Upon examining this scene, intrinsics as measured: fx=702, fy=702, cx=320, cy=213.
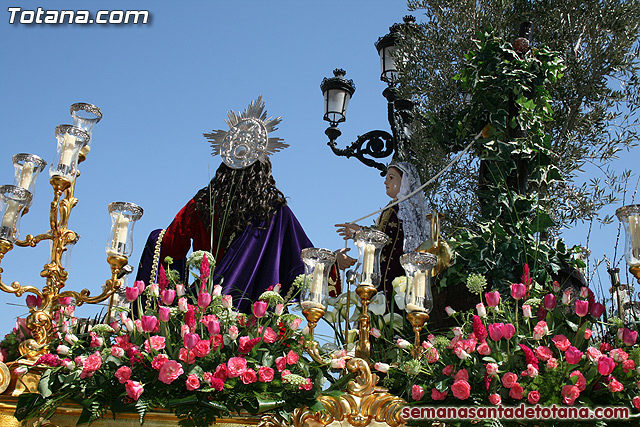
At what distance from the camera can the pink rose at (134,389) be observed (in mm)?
3541

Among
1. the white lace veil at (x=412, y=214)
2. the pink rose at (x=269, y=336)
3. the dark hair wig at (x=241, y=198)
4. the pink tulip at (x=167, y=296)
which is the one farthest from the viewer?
the white lace veil at (x=412, y=214)

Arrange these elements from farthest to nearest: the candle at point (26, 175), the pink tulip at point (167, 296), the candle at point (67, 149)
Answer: the candle at point (26, 175)
the candle at point (67, 149)
the pink tulip at point (167, 296)

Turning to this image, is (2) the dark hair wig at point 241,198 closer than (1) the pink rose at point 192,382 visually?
No

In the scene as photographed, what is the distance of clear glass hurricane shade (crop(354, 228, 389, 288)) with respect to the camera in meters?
4.18

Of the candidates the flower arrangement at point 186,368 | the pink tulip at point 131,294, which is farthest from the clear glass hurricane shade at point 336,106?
the pink tulip at point 131,294

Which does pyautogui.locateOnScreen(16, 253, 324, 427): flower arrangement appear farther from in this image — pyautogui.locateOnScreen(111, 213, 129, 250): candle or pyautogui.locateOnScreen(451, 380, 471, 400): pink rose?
pyautogui.locateOnScreen(451, 380, 471, 400): pink rose

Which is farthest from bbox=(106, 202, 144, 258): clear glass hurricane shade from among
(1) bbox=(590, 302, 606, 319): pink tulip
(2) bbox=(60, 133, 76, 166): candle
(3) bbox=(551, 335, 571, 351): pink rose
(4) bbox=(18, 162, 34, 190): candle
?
(1) bbox=(590, 302, 606, 319): pink tulip

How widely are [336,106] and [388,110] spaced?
35.7 inches

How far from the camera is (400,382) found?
396 centimetres

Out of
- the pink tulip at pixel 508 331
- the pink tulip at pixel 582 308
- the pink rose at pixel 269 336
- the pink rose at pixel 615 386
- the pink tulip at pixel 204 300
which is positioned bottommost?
the pink rose at pixel 615 386

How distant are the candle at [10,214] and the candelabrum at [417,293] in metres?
2.52

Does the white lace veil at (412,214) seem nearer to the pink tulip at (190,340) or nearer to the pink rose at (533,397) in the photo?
the pink rose at (533,397)

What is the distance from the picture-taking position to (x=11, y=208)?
180 inches

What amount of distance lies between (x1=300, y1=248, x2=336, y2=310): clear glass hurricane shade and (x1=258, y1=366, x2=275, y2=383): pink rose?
0.50 metres
